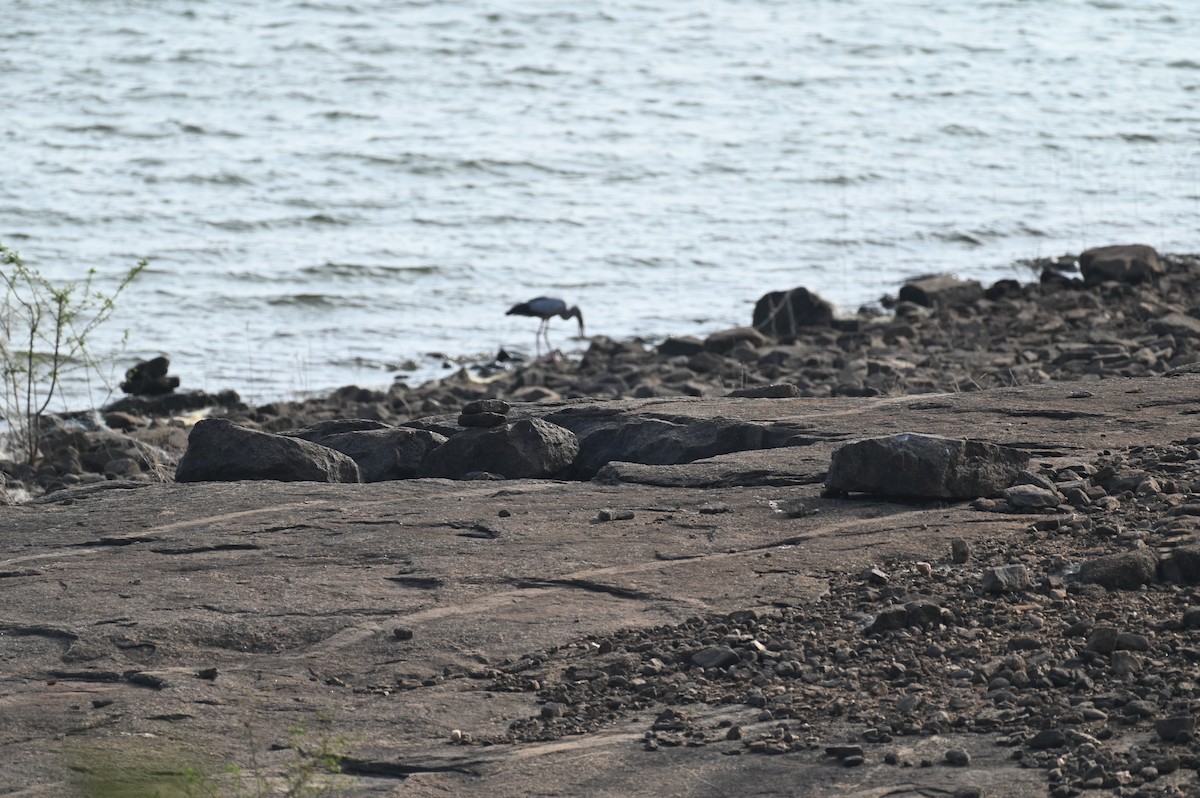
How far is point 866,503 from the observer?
540 cm

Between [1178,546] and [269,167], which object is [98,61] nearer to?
[269,167]

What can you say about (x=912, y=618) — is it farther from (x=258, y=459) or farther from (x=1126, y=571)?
(x=258, y=459)

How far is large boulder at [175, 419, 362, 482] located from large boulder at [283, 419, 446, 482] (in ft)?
0.42

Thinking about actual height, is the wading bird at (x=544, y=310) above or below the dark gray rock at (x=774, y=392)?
below

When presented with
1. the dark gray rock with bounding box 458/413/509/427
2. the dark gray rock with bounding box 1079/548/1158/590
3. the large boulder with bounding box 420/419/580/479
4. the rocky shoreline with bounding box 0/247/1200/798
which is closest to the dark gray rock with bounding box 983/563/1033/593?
the rocky shoreline with bounding box 0/247/1200/798

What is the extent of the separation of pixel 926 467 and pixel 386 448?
235cm

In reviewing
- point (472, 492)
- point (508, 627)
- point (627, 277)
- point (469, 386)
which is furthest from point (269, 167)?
point (508, 627)

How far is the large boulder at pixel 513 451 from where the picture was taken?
20.6ft

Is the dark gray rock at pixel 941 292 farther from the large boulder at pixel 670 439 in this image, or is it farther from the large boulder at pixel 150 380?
the large boulder at pixel 670 439

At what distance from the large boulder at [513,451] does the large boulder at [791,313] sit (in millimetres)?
6927

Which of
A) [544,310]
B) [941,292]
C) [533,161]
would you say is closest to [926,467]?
[544,310]

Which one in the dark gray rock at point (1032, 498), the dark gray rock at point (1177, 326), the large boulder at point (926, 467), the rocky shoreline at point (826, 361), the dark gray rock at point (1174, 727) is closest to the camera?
the dark gray rock at point (1174, 727)

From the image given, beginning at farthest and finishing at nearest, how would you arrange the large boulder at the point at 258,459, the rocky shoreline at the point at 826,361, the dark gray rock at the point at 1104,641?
1. the rocky shoreline at the point at 826,361
2. the large boulder at the point at 258,459
3. the dark gray rock at the point at 1104,641

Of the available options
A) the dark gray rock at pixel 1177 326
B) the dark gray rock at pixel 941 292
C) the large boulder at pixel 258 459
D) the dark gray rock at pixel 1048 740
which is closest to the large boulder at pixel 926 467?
the dark gray rock at pixel 1048 740
